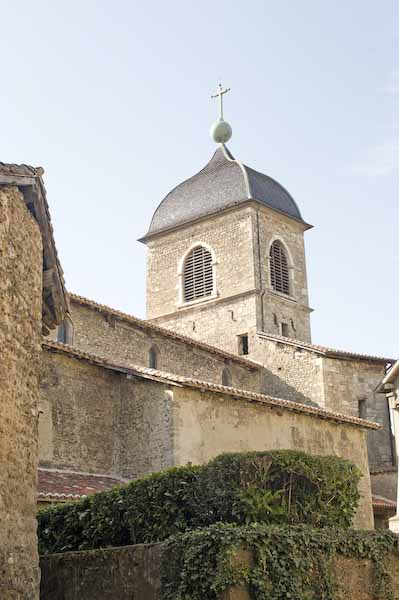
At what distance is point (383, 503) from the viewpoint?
25141 mm

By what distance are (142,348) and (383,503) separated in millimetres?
8761

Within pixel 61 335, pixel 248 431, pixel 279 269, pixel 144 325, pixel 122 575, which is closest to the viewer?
pixel 122 575

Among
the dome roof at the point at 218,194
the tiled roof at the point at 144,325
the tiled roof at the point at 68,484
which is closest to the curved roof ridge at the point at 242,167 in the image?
the dome roof at the point at 218,194

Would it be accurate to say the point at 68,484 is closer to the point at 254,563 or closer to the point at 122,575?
the point at 122,575

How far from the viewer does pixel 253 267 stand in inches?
1278

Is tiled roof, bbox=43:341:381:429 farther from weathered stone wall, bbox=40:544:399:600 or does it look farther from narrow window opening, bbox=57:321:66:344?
weathered stone wall, bbox=40:544:399:600

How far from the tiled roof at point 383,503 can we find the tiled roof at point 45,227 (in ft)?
49.4

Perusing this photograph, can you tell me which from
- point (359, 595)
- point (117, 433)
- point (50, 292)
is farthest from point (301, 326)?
point (359, 595)

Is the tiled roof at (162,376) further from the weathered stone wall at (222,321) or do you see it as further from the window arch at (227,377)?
the weathered stone wall at (222,321)

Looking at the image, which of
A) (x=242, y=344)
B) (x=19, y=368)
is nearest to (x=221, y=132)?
(x=242, y=344)

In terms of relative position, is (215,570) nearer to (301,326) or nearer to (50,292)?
(50,292)

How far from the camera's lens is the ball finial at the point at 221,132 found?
126 ft

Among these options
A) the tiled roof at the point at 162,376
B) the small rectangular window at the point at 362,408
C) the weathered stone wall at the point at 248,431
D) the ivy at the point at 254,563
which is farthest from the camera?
the small rectangular window at the point at 362,408

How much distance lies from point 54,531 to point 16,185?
16.5ft
